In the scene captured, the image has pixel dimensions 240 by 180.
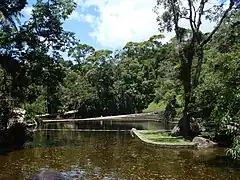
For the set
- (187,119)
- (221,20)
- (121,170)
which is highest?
(221,20)

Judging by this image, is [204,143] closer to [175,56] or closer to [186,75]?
[186,75]

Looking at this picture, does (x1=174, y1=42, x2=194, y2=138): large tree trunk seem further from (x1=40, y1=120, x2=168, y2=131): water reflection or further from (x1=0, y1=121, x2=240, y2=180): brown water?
(x1=40, y1=120, x2=168, y2=131): water reflection

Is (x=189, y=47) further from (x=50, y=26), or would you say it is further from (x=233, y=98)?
(x=233, y=98)

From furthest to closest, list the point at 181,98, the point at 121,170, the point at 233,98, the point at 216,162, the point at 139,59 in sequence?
the point at 139,59 → the point at 181,98 → the point at 216,162 → the point at 121,170 → the point at 233,98

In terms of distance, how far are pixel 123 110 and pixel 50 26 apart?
41.7m

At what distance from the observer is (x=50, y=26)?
82.5ft

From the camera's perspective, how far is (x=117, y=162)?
18.2 m

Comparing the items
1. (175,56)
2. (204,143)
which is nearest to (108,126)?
(175,56)

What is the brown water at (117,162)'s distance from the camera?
49.8 feet

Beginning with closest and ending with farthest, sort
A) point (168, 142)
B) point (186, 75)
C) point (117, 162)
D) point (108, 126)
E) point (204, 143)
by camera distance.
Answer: point (117, 162)
point (204, 143)
point (168, 142)
point (186, 75)
point (108, 126)

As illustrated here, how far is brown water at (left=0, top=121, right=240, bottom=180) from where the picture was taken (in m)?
15.2

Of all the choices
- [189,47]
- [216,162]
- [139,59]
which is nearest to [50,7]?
[189,47]

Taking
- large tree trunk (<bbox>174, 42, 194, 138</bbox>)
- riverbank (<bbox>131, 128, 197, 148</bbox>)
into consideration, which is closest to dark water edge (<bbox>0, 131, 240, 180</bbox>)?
riverbank (<bbox>131, 128, 197, 148</bbox>)

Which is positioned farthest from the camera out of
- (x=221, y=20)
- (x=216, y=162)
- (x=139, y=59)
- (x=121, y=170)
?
(x=139, y=59)
